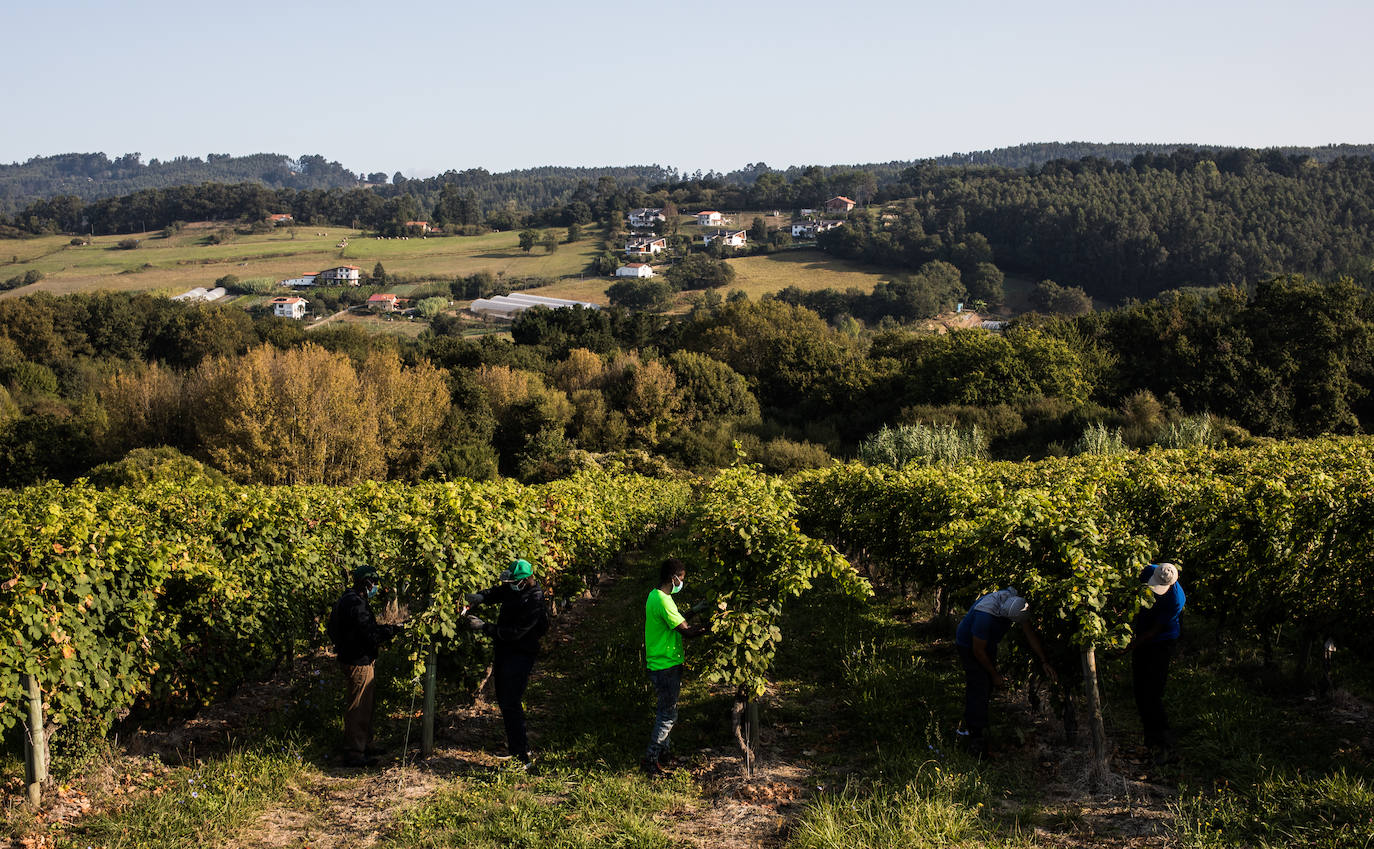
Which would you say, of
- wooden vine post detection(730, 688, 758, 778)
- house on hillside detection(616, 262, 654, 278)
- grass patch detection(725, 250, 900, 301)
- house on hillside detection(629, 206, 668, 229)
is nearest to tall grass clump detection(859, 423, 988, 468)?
wooden vine post detection(730, 688, 758, 778)

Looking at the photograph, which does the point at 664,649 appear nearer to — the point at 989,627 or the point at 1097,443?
the point at 989,627

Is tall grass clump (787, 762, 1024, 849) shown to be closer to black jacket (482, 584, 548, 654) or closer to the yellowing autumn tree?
black jacket (482, 584, 548, 654)

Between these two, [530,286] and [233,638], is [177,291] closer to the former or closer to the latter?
[530,286]

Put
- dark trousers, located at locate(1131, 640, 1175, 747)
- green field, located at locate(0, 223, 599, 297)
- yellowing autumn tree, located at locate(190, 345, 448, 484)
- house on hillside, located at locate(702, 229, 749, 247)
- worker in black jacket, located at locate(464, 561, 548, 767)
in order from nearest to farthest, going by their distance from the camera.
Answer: dark trousers, located at locate(1131, 640, 1175, 747) < worker in black jacket, located at locate(464, 561, 548, 767) < yellowing autumn tree, located at locate(190, 345, 448, 484) < green field, located at locate(0, 223, 599, 297) < house on hillside, located at locate(702, 229, 749, 247)

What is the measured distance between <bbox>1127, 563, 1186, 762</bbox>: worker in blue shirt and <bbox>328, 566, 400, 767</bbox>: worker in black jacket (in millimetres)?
6696

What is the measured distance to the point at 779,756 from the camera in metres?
8.05

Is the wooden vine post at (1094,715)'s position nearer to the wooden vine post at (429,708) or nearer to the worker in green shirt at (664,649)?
the worker in green shirt at (664,649)

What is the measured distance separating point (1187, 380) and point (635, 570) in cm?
3651

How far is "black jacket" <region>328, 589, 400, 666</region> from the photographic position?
7.91 metres

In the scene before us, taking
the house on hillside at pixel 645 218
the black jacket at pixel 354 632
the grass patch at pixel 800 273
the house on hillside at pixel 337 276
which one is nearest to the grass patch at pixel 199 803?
the black jacket at pixel 354 632

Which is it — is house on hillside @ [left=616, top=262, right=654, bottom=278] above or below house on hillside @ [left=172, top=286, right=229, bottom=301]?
above

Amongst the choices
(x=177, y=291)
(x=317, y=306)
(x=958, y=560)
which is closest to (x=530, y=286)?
(x=317, y=306)

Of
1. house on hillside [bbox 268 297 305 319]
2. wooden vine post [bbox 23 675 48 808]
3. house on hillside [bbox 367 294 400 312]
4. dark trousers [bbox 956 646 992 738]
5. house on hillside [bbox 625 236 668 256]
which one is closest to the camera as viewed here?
wooden vine post [bbox 23 675 48 808]

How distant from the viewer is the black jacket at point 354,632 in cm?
791
